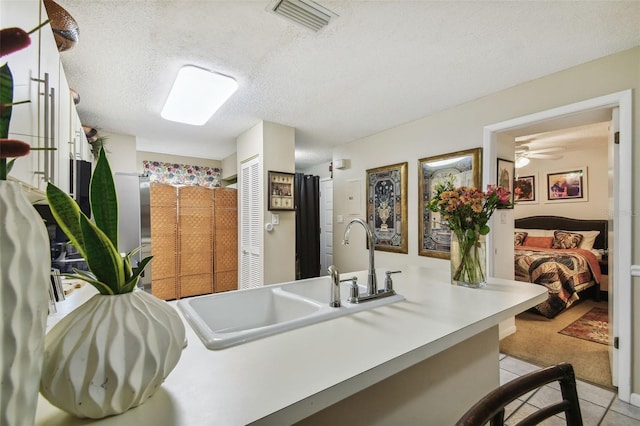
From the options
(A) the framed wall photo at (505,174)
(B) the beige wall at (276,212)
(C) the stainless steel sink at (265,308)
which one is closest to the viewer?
(C) the stainless steel sink at (265,308)

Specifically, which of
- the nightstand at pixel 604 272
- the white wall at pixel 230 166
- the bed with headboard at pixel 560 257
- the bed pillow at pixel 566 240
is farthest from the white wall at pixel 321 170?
the nightstand at pixel 604 272

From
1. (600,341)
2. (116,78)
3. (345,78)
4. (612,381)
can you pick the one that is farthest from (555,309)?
(116,78)

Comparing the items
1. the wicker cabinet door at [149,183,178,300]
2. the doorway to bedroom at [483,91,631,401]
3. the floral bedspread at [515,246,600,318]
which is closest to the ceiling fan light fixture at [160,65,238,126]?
the wicker cabinet door at [149,183,178,300]

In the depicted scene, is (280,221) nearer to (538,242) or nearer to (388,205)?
(388,205)

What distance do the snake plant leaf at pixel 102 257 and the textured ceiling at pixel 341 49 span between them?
1.49 meters

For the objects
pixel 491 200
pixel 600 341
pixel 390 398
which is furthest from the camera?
pixel 600 341

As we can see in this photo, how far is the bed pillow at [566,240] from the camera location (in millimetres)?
4652

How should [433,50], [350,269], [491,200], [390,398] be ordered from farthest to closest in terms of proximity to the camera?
[350,269] < [433,50] < [491,200] < [390,398]

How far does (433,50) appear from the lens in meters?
1.92

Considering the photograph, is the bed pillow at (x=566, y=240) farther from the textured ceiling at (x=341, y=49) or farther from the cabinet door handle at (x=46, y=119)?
the cabinet door handle at (x=46, y=119)

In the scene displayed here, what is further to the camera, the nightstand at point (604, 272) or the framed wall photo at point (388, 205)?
the nightstand at point (604, 272)

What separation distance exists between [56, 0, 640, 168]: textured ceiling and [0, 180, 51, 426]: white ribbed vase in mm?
1551

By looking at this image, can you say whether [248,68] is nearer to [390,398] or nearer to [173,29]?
[173,29]

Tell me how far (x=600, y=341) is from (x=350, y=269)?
2.76 meters
